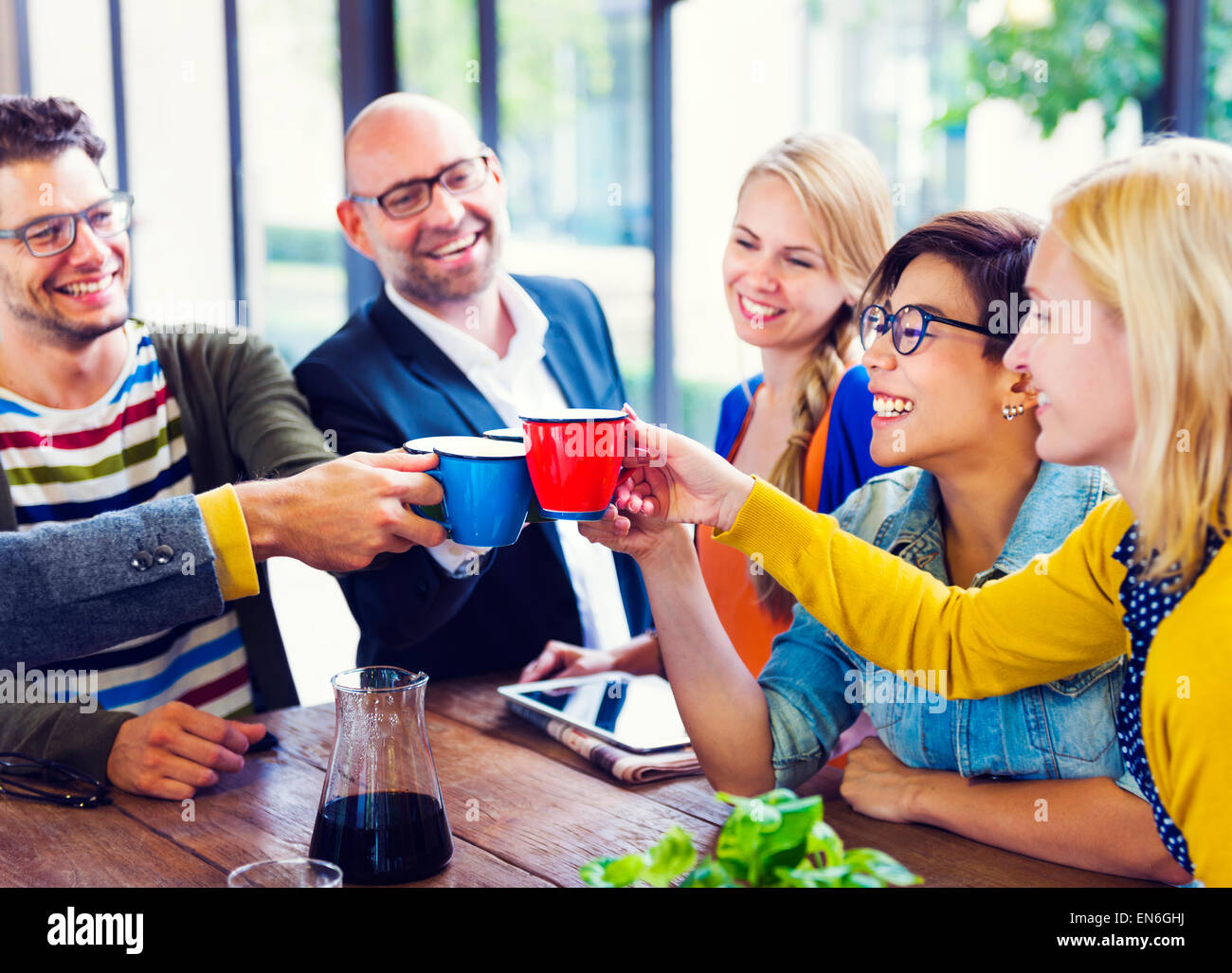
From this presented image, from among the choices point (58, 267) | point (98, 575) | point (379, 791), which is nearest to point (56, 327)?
point (58, 267)

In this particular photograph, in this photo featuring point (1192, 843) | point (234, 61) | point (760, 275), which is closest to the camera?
point (1192, 843)

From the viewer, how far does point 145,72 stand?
611cm

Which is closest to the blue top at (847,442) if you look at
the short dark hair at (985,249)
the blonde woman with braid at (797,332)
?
the blonde woman with braid at (797,332)

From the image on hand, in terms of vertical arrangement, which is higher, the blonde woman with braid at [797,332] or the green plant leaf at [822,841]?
the blonde woman with braid at [797,332]

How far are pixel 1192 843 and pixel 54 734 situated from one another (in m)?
1.30

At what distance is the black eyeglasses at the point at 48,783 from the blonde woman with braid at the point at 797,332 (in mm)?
691

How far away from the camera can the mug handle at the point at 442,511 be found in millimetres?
1301

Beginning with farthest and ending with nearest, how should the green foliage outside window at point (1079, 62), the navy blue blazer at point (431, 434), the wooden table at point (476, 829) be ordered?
the green foliage outside window at point (1079, 62), the navy blue blazer at point (431, 434), the wooden table at point (476, 829)

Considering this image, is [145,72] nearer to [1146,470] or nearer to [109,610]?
[109,610]

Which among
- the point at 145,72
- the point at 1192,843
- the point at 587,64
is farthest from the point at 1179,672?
the point at 145,72

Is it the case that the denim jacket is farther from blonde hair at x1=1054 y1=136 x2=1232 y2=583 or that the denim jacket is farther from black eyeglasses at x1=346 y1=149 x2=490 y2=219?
black eyeglasses at x1=346 y1=149 x2=490 y2=219

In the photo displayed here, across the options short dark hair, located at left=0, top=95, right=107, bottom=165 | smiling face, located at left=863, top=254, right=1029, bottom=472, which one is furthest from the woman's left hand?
short dark hair, located at left=0, top=95, right=107, bottom=165

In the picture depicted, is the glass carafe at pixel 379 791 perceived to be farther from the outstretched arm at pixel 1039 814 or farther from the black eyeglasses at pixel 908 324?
the black eyeglasses at pixel 908 324

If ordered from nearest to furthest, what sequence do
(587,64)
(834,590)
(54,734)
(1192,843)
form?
1. (1192,843)
2. (834,590)
3. (54,734)
4. (587,64)
